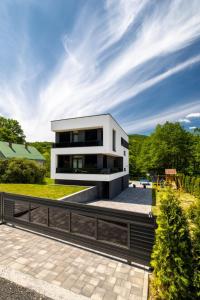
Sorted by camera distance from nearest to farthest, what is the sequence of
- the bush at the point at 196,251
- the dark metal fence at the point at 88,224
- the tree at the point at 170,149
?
the bush at the point at 196,251 → the dark metal fence at the point at 88,224 → the tree at the point at 170,149

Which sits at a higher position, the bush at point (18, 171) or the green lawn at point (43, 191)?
the bush at point (18, 171)

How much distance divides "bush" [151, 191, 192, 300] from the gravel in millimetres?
2440

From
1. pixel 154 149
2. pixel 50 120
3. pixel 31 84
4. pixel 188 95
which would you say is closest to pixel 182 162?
pixel 154 149

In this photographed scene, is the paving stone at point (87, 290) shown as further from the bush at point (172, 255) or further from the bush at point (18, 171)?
the bush at point (18, 171)

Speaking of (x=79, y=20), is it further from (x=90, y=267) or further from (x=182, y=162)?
(x=182, y=162)

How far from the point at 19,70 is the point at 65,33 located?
4.59 metres

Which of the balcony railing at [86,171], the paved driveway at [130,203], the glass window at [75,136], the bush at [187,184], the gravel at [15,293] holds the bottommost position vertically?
the paved driveway at [130,203]

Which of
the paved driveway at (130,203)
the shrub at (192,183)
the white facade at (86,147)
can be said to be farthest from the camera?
the shrub at (192,183)

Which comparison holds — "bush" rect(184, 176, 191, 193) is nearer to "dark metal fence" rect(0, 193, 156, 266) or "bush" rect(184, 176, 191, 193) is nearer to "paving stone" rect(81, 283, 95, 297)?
"dark metal fence" rect(0, 193, 156, 266)

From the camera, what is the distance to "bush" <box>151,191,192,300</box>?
3.03 meters

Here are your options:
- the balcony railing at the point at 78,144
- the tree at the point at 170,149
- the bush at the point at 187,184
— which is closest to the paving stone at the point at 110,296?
the balcony railing at the point at 78,144

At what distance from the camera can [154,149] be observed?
129 feet

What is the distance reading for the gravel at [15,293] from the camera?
338 centimetres

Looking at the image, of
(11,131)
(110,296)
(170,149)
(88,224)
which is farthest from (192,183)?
(11,131)
